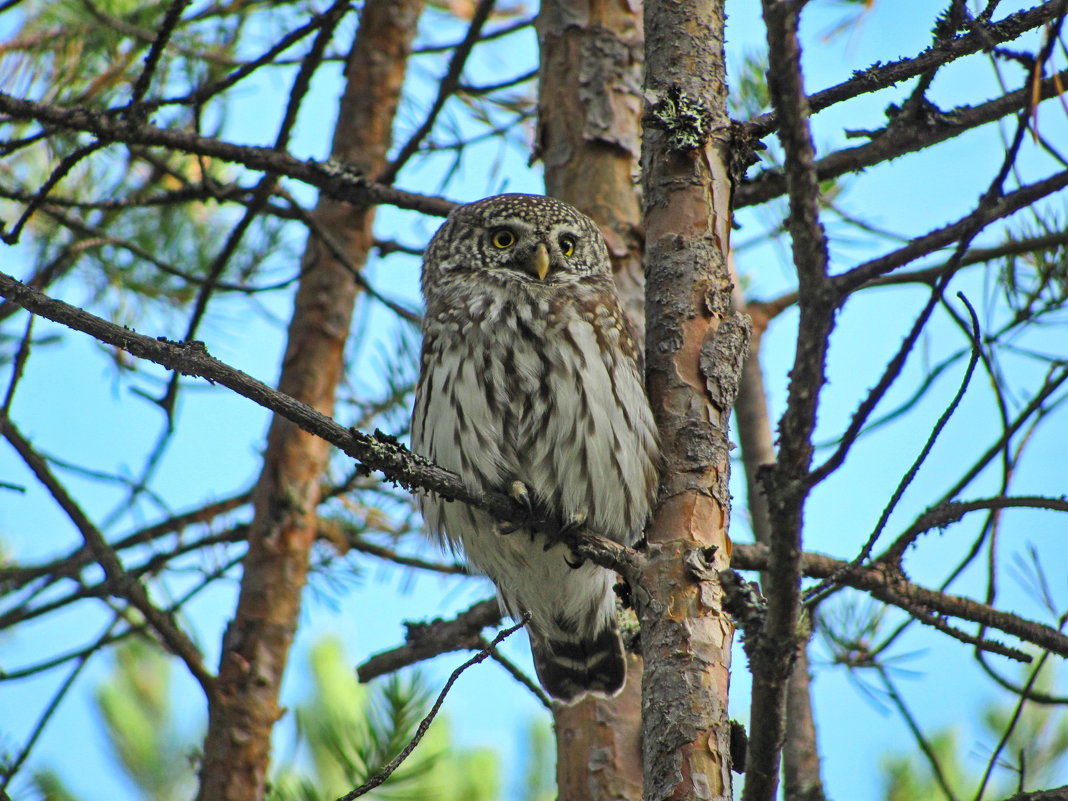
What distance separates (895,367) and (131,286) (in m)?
3.81

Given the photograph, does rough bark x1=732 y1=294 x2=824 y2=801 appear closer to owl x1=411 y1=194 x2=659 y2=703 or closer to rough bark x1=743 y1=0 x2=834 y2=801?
owl x1=411 y1=194 x2=659 y2=703

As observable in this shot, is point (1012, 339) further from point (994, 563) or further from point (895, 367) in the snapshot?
point (895, 367)

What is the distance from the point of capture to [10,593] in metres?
3.74

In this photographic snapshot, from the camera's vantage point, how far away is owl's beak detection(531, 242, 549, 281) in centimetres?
325

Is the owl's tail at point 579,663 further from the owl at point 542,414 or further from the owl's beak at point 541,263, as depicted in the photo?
the owl's beak at point 541,263

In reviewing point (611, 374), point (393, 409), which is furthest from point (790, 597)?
point (393, 409)

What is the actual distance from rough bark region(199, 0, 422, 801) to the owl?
1.69 ft

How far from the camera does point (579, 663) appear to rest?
3232 millimetres

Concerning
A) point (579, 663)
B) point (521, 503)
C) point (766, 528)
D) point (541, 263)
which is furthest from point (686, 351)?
point (579, 663)

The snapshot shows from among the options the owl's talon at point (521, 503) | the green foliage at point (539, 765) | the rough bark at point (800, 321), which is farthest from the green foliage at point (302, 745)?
the rough bark at point (800, 321)

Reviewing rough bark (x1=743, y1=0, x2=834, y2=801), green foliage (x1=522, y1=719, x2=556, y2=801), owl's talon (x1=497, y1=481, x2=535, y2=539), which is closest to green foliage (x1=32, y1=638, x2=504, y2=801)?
green foliage (x1=522, y1=719, x2=556, y2=801)

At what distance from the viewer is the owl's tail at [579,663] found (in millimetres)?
3137

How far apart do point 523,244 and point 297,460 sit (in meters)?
1.13

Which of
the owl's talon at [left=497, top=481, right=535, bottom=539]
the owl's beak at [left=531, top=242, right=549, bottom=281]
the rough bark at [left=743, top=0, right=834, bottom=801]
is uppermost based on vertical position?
the owl's beak at [left=531, top=242, right=549, bottom=281]
